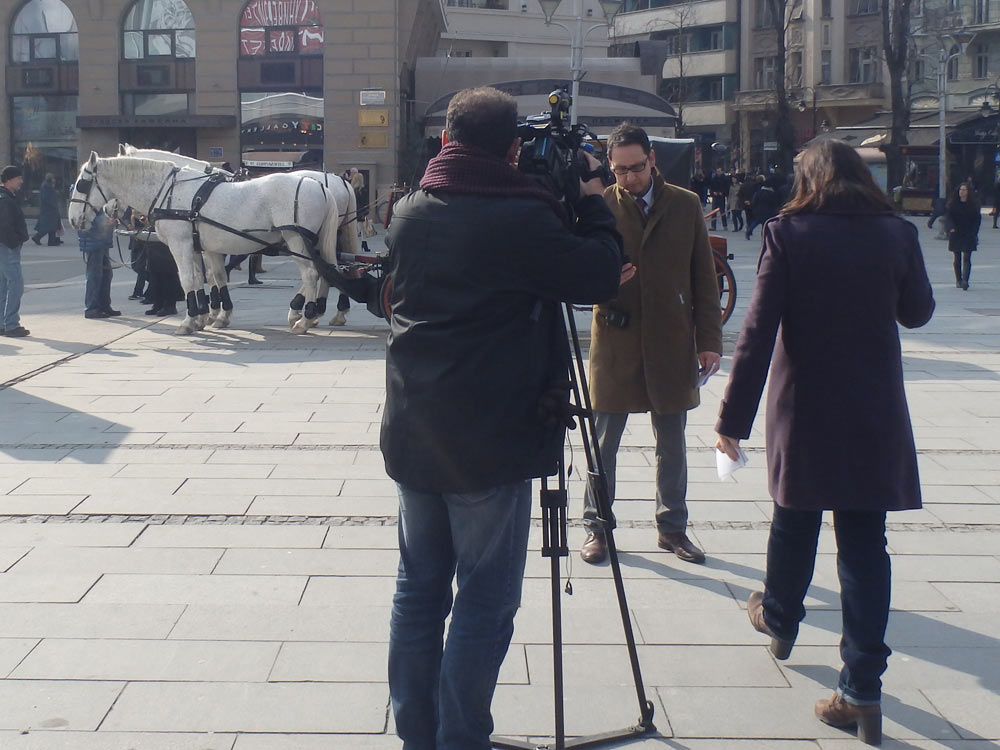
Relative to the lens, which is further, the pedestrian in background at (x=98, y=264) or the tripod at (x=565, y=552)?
the pedestrian in background at (x=98, y=264)

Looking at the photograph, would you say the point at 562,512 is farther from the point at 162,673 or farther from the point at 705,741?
the point at 162,673

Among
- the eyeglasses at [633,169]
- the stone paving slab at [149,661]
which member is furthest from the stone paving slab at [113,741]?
the eyeglasses at [633,169]

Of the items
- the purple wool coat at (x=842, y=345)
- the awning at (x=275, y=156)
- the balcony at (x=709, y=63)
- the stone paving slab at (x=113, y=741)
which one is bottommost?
the stone paving slab at (x=113, y=741)

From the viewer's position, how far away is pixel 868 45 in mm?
59969

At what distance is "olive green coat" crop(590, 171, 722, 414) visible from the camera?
16.7 feet

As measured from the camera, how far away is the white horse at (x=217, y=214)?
40.1 ft

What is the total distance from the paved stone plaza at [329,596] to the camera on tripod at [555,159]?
1564 mm

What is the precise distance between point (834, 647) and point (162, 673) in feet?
7.34

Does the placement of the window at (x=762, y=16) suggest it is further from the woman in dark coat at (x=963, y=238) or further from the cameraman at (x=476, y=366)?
the cameraman at (x=476, y=366)

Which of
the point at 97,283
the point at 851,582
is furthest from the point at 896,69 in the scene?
the point at 851,582

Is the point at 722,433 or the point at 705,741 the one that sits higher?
the point at 722,433

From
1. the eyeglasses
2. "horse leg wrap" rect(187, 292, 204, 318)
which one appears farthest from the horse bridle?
the eyeglasses

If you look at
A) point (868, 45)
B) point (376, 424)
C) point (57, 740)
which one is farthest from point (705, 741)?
point (868, 45)

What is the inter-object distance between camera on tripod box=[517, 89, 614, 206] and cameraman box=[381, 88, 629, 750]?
0.16 ft
